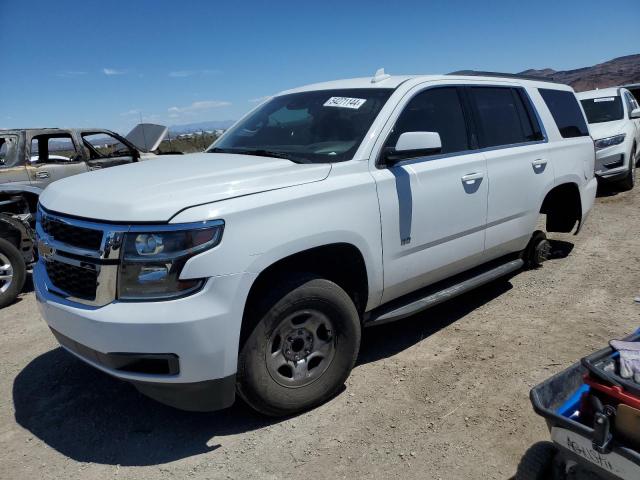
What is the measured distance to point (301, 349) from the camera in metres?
2.98

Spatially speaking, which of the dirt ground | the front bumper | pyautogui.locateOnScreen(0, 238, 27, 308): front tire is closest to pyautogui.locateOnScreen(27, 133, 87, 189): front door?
pyautogui.locateOnScreen(0, 238, 27, 308): front tire

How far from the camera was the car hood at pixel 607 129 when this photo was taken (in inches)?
369

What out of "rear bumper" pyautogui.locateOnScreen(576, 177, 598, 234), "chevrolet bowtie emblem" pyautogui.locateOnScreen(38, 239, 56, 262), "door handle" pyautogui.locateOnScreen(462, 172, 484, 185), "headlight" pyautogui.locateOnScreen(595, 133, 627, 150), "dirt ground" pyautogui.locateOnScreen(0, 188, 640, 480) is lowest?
"dirt ground" pyautogui.locateOnScreen(0, 188, 640, 480)

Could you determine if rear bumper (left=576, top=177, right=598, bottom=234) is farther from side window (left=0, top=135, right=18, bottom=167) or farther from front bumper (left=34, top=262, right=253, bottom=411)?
side window (left=0, top=135, right=18, bottom=167)

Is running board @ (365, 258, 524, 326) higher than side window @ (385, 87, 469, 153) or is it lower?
lower

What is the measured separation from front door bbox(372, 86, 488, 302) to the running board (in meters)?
0.10

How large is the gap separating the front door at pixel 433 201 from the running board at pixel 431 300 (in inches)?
3.8

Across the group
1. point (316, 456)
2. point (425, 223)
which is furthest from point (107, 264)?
point (425, 223)

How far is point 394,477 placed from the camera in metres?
2.52

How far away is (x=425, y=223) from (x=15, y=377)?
10.4ft

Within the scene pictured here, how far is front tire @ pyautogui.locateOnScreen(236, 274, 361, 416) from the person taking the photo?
2.69m

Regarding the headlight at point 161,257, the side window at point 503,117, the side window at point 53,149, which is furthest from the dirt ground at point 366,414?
the side window at point 53,149

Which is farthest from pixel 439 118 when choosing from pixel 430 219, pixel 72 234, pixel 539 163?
pixel 72 234

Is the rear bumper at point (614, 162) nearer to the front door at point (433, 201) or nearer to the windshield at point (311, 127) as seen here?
the front door at point (433, 201)
